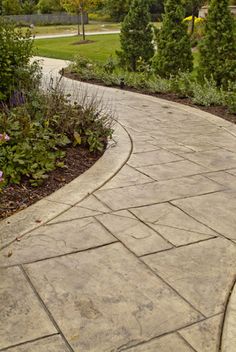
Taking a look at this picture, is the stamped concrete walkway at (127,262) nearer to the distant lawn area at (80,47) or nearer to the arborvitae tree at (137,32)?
the arborvitae tree at (137,32)

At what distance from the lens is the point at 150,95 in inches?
354

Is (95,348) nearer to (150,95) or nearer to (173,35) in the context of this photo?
(150,95)

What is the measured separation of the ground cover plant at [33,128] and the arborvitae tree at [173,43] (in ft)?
15.8

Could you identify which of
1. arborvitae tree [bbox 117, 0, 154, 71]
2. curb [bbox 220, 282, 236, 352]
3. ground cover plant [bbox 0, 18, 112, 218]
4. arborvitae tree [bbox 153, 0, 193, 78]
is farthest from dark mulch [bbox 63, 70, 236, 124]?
curb [bbox 220, 282, 236, 352]

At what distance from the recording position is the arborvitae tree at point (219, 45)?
9.52 m

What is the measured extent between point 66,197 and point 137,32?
9.97 meters

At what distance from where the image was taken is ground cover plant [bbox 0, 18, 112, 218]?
13.7 ft

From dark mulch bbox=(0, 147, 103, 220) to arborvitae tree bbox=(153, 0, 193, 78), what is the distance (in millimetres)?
6064

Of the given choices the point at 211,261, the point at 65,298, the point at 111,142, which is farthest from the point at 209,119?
the point at 65,298

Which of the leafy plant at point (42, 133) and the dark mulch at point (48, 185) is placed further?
the leafy plant at point (42, 133)

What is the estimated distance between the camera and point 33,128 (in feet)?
15.8

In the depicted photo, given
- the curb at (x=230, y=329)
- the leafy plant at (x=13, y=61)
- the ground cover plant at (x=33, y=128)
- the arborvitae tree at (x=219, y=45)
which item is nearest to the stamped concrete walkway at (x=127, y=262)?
the curb at (x=230, y=329)

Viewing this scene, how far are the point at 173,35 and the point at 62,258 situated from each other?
877cm

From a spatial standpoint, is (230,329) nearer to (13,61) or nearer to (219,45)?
(13,61)
